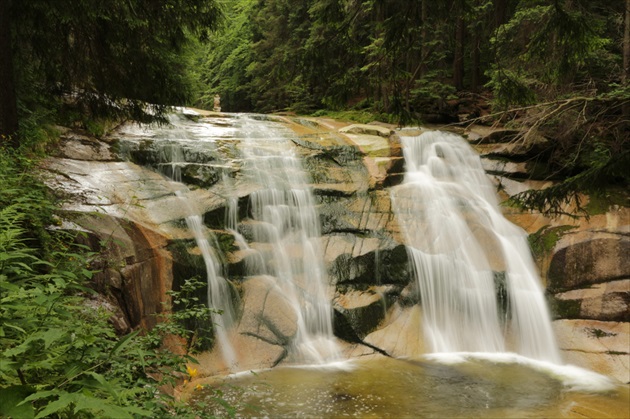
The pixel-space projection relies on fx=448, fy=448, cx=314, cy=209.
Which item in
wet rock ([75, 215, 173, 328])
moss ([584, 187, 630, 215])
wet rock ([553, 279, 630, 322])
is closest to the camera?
wet rock ([75, 215, 173, 328])

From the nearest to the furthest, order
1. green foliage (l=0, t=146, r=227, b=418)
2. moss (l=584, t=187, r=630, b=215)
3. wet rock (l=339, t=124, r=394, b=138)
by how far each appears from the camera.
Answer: green foliage (l=0, t=146, r=227, b=418)
moss (l=584, t=187, r=630, b=215)
wet rock (l=339, t=124, r=394, b=138)

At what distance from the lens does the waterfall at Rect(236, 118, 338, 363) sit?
9.33m

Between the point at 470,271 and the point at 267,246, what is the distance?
15.6ft

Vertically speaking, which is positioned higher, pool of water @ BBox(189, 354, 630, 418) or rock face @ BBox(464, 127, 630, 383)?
rock face @ BBox(464, 127, 630, 383)

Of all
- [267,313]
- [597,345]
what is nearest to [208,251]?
[267,313]

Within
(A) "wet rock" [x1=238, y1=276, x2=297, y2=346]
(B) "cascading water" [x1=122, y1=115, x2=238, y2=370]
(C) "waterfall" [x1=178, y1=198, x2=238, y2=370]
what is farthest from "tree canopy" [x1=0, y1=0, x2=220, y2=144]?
(A) "wet rock" [x1=238, y1=276, x2=297, y2=346]

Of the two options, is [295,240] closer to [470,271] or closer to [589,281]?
[470,271]

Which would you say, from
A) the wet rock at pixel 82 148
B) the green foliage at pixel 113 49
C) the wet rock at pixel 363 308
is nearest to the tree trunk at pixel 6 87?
the green foliage at pixel 113 49

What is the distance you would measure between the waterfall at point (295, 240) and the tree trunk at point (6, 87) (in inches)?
209

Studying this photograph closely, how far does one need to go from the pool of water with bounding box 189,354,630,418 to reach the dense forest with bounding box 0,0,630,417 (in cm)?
223

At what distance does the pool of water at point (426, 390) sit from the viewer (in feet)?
21.9

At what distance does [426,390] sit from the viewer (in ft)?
24.3

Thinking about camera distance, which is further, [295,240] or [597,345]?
[295,240]

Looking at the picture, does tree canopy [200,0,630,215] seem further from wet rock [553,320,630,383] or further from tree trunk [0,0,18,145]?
tree trunk [0,0,18,145]
